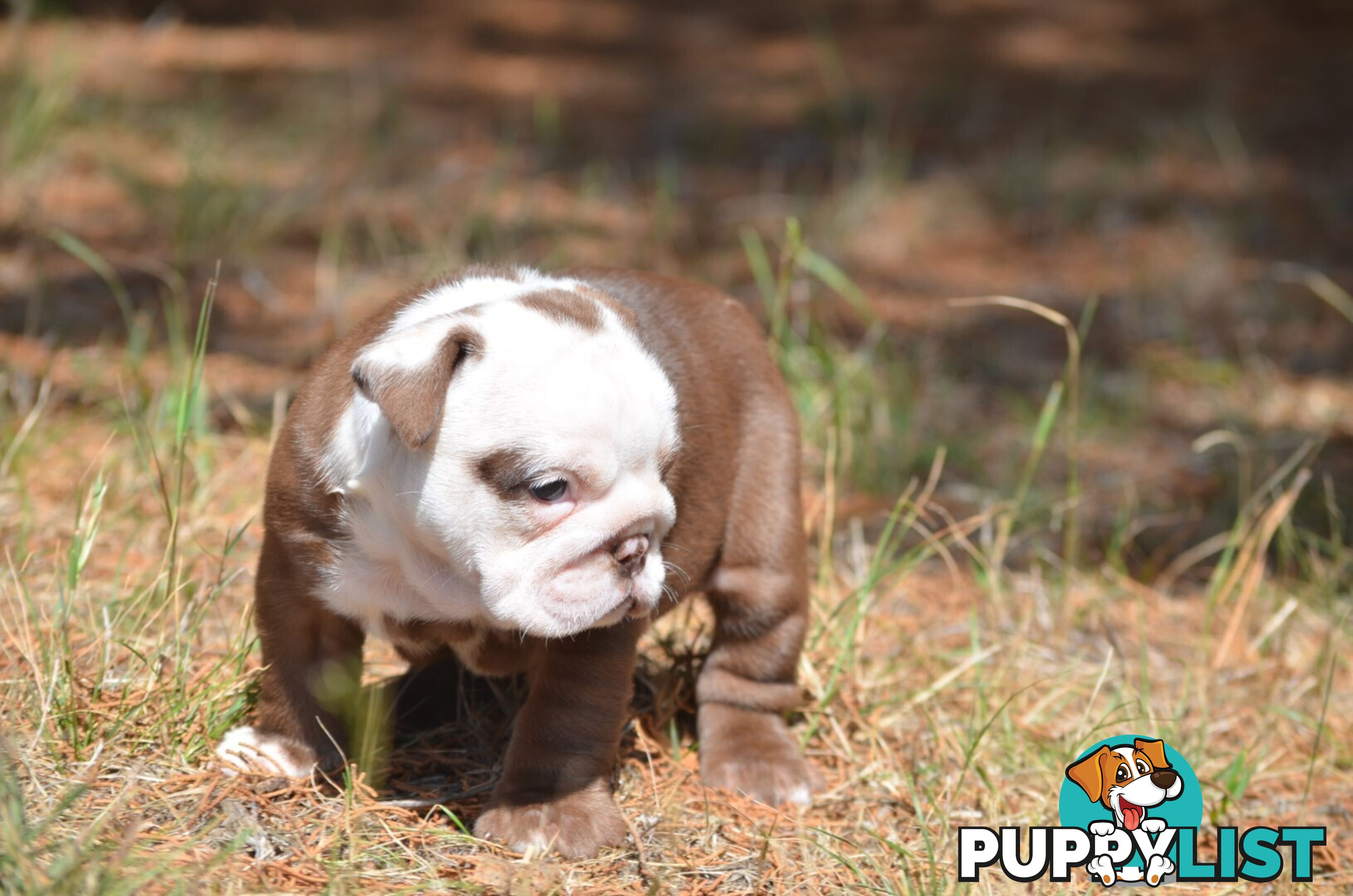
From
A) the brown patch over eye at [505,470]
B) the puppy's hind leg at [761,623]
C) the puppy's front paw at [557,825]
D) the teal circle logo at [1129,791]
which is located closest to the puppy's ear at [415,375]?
the brown patch over eye at [505,470]

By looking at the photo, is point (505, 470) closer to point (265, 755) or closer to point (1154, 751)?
point (265, 755)

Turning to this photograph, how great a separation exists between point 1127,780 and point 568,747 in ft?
4.90

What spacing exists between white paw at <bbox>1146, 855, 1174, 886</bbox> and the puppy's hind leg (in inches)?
35.0

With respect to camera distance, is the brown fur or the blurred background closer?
the brown fur

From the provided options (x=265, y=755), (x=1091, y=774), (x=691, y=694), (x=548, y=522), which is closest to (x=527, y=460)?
(x=548, y=522)

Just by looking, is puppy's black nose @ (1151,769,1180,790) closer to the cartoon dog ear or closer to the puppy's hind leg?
the cartoon dog ear

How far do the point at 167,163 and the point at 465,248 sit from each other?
2006 millimetres

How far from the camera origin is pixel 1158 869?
3.55 meters

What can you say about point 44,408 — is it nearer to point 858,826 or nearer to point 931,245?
point 858,826

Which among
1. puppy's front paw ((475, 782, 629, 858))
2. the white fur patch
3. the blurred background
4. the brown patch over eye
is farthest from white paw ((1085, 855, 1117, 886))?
the brown patch over eye

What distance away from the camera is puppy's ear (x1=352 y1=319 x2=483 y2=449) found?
281 cm

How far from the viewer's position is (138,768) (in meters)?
3.25

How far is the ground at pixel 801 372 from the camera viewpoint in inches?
136

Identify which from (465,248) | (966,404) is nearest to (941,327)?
(966,404)
